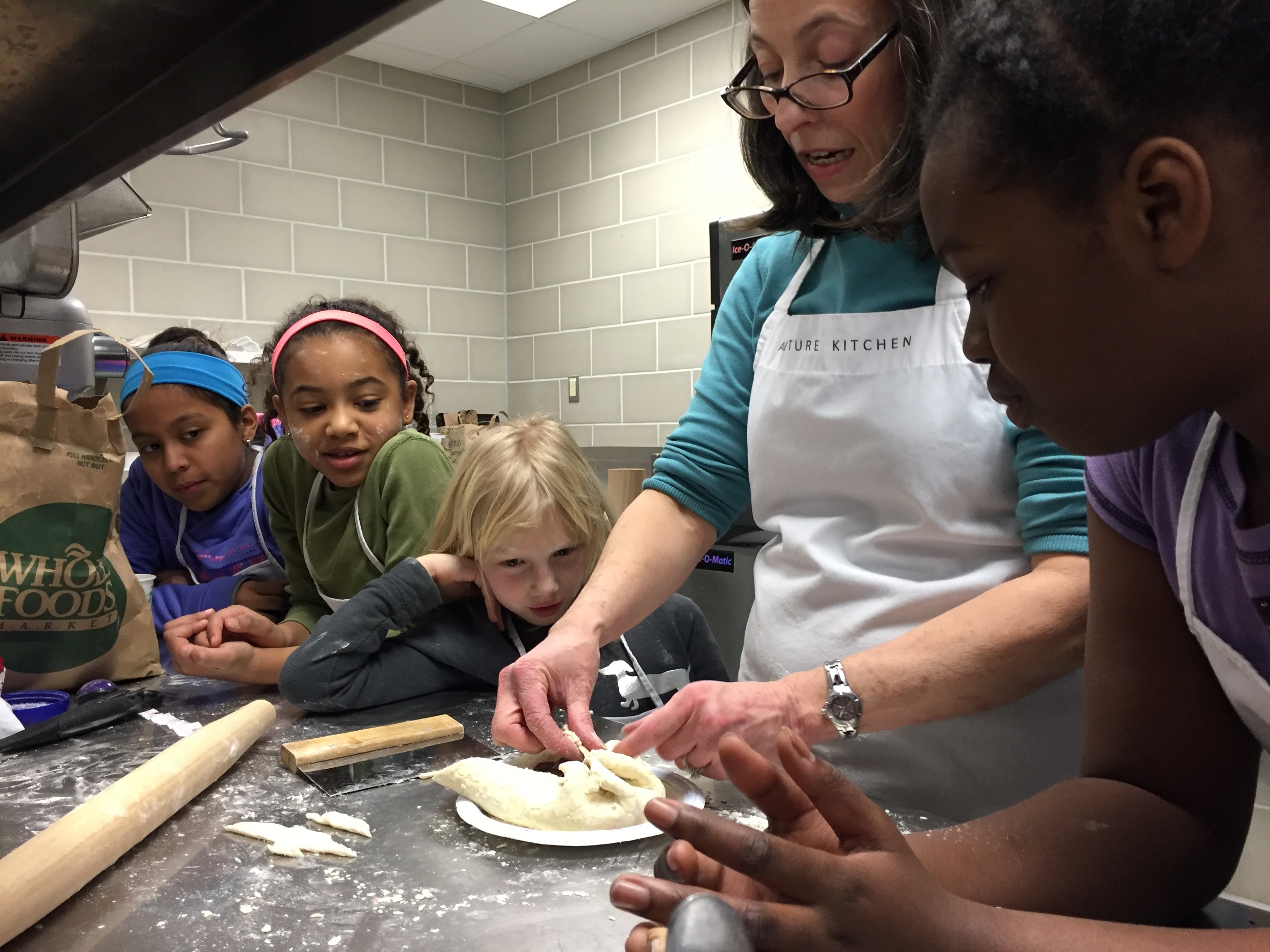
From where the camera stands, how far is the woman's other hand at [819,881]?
0.44 meters

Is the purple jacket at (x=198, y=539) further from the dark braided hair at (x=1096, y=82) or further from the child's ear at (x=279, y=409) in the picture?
the dark braided hair at (x=1096, y=82)

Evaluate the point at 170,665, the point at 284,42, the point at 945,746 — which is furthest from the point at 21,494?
the point at 945,746

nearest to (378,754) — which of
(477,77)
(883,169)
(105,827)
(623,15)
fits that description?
(105,827)

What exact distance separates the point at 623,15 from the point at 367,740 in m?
2.71

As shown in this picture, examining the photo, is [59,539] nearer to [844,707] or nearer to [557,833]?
[557,833]

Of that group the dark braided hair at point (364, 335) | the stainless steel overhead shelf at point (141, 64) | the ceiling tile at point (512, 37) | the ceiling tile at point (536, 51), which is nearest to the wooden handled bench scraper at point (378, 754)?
the stainless steel overhead shelf at point (141, 64)

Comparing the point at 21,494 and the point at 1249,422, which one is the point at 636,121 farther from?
the point at 1249,422

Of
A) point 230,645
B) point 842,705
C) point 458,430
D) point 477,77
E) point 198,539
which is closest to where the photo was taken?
point 842,705

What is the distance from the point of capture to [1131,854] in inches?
24.7

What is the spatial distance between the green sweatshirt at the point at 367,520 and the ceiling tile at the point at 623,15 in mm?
1969

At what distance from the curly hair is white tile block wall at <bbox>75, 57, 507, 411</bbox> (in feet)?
7.79

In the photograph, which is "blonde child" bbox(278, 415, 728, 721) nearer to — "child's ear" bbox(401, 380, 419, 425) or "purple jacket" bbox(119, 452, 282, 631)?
"child's ear" bbox(401, 380, 419, 425)

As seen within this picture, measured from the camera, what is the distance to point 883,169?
922 millimetres

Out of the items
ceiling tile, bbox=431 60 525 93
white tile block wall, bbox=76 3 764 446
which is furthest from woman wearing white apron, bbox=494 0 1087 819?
ceiling tile, bbox=431 60 525 93
